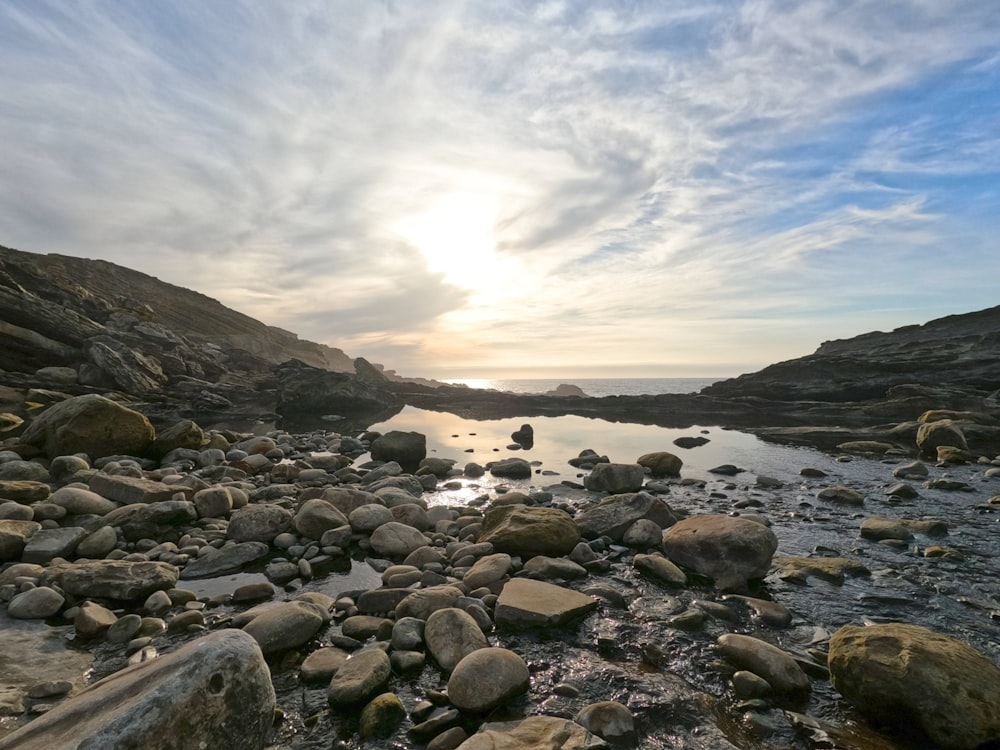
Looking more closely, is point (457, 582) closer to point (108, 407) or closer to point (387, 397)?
point (108, 407)

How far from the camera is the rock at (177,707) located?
113 inches

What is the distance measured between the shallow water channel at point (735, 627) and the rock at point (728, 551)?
10.9 inches

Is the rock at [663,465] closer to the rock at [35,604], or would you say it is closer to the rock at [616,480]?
the rock at [616,480]

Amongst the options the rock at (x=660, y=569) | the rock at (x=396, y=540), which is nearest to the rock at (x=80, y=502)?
the rock at (x=396, y=540)

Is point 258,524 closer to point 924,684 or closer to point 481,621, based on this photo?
point 481,621

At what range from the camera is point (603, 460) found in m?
17.8

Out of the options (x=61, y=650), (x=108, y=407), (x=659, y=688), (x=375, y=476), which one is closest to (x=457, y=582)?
(x=659, y=688)

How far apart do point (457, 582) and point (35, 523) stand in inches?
281

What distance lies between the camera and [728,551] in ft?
22.8

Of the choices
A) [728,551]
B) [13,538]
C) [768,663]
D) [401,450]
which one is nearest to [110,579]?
[13,538]

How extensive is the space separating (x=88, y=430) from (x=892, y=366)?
179 feet

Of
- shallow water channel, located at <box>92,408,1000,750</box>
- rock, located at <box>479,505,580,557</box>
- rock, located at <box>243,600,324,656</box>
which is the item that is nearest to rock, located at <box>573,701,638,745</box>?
shallow water channel, located at <box>92,408,1000,750</box>

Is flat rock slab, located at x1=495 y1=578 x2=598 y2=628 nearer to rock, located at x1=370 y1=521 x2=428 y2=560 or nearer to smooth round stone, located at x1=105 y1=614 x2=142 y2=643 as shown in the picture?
rock, located at x1=370 y1=521 x2=428 y2=560

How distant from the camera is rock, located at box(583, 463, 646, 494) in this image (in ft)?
43.0
